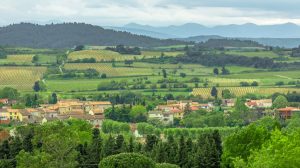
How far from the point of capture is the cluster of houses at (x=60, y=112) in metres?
89.5

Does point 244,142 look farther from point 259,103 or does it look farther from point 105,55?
point 105,55

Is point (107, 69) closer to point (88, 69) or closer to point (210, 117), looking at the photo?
point (88, 69)

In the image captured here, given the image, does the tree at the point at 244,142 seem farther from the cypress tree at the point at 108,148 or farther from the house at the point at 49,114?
the house at the point at 49,114

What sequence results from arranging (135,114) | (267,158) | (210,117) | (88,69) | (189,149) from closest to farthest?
(267,158) < (189,149) < (210,117) < (135,114) < (88,69)

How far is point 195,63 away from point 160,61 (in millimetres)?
8154

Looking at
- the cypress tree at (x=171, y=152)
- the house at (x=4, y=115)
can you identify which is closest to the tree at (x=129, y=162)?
the cypress tree at (x=171, y=152)

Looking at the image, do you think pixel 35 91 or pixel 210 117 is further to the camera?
pixel 35 91

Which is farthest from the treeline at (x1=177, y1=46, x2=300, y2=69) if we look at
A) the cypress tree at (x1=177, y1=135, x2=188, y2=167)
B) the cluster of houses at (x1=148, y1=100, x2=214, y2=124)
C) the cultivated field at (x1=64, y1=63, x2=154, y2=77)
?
the cypress tree at (x1=177, y1=135, x2=188, y2=167)

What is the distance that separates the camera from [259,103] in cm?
10238

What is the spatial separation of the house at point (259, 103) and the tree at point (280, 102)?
142 centimetres

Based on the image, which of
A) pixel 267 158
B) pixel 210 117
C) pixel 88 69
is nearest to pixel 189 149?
pixel 267 158

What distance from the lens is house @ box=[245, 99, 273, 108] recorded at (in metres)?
101

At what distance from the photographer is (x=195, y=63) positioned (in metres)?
156

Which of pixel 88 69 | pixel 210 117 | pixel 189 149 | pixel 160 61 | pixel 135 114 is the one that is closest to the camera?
pixel 189 149
